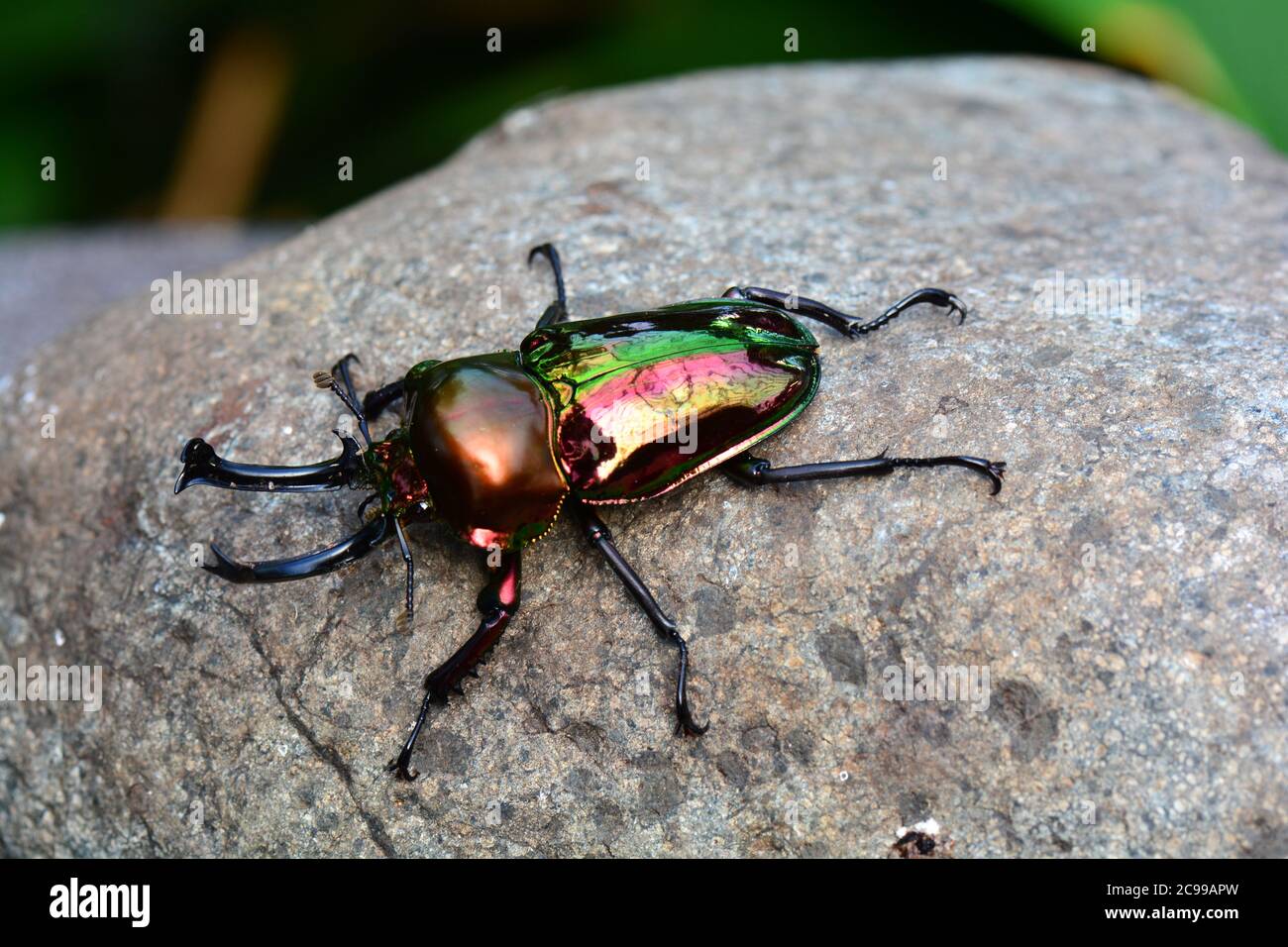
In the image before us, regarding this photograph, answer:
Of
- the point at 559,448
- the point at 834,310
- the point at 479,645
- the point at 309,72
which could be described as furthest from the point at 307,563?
the point at 309,72

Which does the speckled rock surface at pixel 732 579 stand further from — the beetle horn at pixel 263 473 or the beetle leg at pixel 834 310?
the beetle horn at pixel 263 473

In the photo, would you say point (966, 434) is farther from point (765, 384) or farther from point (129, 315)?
point (129, 315)

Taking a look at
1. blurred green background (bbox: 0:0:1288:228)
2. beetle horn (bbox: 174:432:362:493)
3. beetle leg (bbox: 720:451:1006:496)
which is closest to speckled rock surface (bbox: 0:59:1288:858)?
beetle leg (bbox: 720:451:1006:496)

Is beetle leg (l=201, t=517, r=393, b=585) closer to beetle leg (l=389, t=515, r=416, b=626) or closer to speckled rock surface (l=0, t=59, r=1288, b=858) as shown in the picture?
beetle leg (l=389, t=515, r=416, b=626)

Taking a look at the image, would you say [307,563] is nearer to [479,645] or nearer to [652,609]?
[479,645]

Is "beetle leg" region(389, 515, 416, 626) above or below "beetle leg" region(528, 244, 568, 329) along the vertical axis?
below

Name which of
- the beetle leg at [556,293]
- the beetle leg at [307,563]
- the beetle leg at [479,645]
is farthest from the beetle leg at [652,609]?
the beetle leg at [556,293]

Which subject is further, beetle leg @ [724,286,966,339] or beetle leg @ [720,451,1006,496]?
beetle leg @ [724,286,966,339]
